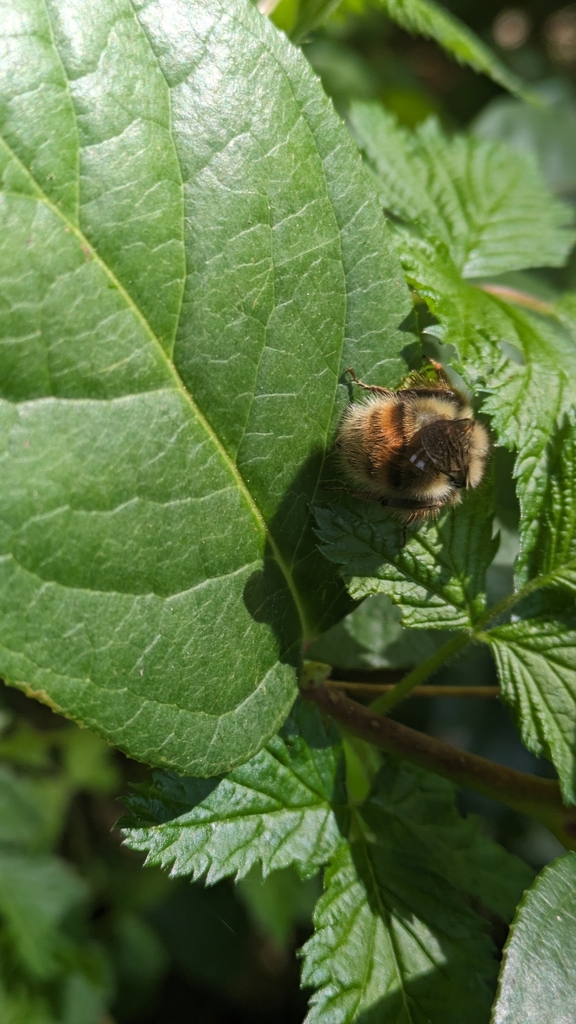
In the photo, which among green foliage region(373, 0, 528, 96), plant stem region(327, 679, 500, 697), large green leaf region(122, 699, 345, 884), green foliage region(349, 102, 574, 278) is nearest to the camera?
large green leaf region(122, 699, 345, 884)

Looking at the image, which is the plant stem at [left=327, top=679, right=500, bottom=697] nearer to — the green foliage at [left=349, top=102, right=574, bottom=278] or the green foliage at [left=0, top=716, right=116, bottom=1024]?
the green foliage at [left=349, top=102, right=574, bottom=278]

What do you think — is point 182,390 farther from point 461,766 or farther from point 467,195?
point 467,195

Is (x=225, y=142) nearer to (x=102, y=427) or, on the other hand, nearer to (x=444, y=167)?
(x=102, y=427)

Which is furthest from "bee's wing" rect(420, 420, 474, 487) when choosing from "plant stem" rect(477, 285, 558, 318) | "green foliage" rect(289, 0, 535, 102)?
"green foliage" rect(289, 0, 535, 102)

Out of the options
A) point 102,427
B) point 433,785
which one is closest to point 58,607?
point 102,427

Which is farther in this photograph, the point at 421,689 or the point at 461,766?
the point at 421,689

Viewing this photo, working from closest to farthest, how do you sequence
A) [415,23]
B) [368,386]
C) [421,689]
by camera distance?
1. [368,386]
2. [421,689]
3. [415,23]

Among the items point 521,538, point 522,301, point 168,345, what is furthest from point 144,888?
point 168,345

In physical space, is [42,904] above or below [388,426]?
below
